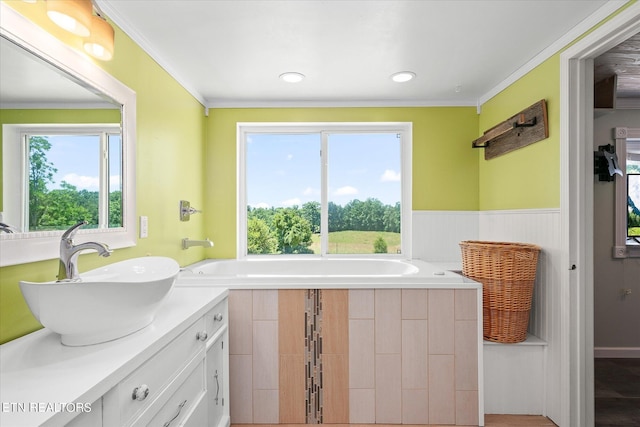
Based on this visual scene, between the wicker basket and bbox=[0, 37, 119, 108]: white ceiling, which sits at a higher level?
bbox=[0, 37, 119, 108]: white ceiling

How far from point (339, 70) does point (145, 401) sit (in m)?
2.17

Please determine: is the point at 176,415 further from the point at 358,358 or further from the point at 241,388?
the point at 358,358

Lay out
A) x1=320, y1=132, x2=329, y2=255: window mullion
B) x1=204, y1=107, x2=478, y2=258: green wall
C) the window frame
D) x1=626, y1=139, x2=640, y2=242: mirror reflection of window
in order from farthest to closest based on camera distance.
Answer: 1. x1=320, y1=132, x2=329, y2=255: window mullion
2. x1=204, y1=107, x2=478, y2=258: green wall
3. x1=626, y1=139, x2=640, y2=242: mirror reflection of window
4. the window frame

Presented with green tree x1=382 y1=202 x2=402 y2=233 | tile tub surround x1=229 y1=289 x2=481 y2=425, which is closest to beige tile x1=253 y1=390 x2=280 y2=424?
tile tub surround x1=229 y1=289 x2=481 y2=425

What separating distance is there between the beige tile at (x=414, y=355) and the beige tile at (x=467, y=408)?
0.22 meters

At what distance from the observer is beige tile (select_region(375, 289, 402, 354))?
1902mm

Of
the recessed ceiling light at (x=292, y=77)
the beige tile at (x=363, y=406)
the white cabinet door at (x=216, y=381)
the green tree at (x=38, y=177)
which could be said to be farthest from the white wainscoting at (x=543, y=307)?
the green tree at (x=38, y=177)

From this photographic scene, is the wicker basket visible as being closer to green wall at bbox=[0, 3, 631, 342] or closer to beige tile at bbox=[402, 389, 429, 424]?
green wall at bbox=[0, 3, 631, 342]

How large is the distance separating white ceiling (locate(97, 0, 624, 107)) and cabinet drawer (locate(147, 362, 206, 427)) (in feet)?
5.65

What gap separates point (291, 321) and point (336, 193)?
4.87 feet

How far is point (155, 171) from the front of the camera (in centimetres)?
205

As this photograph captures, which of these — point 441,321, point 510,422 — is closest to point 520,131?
point 441,321

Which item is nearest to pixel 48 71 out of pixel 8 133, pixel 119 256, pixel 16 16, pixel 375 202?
pixel 16 16

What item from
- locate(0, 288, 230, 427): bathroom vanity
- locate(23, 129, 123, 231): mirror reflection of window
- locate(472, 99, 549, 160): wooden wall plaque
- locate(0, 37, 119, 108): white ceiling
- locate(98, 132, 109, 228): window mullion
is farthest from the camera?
locate(472, 99, 549, 160): wooden wall plaque
